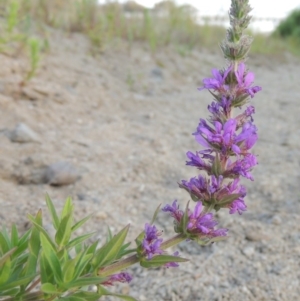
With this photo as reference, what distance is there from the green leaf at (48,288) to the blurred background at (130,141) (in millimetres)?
850

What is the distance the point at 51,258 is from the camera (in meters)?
1.38

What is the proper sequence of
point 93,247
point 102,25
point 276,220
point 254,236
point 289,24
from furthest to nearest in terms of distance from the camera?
1. point 289,24
2. point 102,25
3. point 276,220
4. point 254,236
5. point 93,247

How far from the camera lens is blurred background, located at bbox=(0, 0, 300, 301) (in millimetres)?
2436

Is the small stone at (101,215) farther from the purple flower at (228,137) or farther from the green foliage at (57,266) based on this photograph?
the purple flower at (228,137)

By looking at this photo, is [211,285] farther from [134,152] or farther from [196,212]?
[134,152]

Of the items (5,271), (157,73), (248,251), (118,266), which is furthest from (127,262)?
(157,73)

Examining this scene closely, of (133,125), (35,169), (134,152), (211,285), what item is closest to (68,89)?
(133,125)

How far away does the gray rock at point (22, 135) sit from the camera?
3.39 metres

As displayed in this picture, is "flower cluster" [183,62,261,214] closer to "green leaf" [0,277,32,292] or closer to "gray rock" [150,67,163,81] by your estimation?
"green leaf" [0,277,32,292]

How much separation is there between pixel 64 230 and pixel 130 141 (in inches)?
100

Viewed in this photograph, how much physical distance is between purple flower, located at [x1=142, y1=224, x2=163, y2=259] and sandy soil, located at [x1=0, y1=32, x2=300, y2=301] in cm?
88

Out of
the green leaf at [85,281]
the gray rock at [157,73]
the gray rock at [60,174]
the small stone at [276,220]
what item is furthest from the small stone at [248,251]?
the gray rock at [157,73]

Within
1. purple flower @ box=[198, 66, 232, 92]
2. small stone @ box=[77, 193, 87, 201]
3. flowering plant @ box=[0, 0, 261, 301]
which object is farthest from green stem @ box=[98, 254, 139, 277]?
small stone @ box=[77, 193, 87, 201]

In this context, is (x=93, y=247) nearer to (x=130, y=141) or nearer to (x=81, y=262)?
(x=81, y=262)
